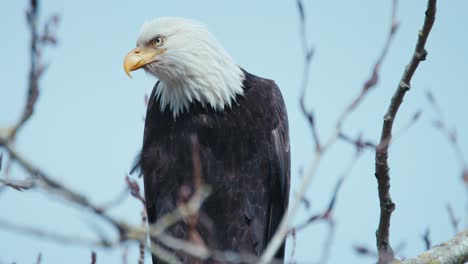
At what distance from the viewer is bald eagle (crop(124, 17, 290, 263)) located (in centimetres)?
488

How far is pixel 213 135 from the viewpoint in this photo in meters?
4.96

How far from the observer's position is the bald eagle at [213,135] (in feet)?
16.0

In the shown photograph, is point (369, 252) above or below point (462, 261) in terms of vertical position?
above

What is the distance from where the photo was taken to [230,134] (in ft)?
16.3

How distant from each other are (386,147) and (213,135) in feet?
5.55

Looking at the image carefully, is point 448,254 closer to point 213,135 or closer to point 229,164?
point 229,164

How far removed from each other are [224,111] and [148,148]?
0.63 meters

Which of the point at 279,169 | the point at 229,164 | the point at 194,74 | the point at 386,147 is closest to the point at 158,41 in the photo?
the point at 194,74

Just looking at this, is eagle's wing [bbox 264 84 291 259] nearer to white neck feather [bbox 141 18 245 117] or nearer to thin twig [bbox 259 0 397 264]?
white neck feather [bbox 141 18 245 117]

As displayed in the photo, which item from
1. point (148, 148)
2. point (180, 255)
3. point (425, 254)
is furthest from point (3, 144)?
point (148, 148)

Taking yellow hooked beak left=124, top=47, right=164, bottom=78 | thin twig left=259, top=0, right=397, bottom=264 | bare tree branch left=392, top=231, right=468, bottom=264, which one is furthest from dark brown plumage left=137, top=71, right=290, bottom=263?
thin twig left=259, top=0, right=397, bottom=264

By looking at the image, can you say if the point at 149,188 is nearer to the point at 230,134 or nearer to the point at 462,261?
the point at 230,134

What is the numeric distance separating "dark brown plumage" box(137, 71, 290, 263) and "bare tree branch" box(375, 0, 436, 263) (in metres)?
1.19

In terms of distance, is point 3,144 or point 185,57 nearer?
point 3,144
